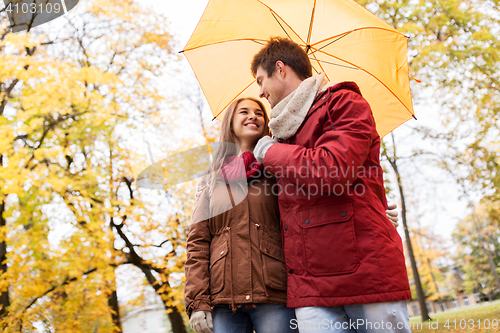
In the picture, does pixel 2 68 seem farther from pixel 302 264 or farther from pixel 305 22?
pixel 302 264

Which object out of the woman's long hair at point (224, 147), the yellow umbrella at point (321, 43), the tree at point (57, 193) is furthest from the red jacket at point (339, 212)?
the tree at point (57, 193)

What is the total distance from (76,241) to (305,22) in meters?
4.97

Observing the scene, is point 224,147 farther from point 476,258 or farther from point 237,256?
point 476,258

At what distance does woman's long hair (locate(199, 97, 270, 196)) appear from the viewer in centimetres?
232

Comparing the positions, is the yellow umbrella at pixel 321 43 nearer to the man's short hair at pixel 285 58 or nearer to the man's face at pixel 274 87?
the man's short hair at pixel 285 58

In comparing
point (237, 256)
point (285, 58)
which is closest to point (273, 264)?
point (237, 256)

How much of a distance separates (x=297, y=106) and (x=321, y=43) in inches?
41.4

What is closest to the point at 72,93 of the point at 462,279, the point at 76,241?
the point at 76,241

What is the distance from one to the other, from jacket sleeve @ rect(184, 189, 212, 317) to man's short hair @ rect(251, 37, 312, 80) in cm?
91

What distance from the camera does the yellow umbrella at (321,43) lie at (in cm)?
246

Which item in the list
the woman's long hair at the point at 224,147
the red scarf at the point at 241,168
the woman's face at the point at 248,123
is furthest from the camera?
the woman's face at the point at 248,123

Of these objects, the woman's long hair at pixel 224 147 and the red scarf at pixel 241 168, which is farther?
the woman's long hair at pixel 224 147

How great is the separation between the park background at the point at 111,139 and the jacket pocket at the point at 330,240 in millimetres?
3047

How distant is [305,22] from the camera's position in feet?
8.27
